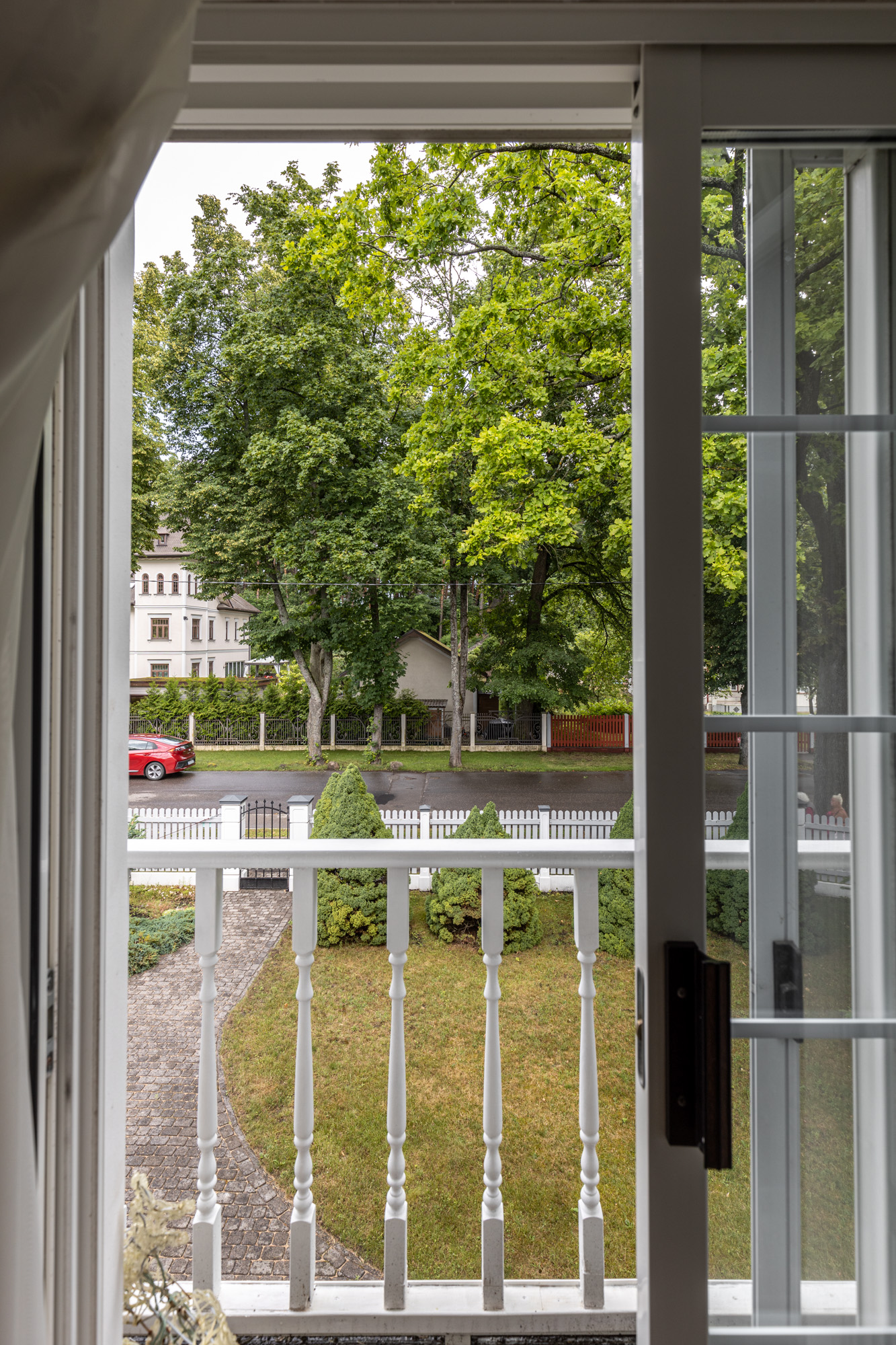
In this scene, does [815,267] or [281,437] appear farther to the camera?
[281,437]

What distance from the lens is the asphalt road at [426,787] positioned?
592 centimetres

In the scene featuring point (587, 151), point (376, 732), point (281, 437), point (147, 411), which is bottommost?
point (376, 732)

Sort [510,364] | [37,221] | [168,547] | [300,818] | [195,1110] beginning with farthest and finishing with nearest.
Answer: [168,547]
[510,364]
[300,818]
[195,1110]
[37,221]

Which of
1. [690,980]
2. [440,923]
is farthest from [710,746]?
[440,923]

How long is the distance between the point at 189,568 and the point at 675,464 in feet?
21.0

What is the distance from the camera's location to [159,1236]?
79 centimetres

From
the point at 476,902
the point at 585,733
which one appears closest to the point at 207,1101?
the point at 476,902

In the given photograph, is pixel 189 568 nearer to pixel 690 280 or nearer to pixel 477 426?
pixel 477 426

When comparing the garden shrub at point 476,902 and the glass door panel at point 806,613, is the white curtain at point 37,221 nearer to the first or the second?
the glass door panel at point 806,613

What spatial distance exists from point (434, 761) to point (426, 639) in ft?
3.88

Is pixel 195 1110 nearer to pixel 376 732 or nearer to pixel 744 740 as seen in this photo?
pixel 376 732

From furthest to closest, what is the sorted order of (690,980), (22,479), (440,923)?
(440,923), (690,980), (22,479)

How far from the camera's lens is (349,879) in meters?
4.43

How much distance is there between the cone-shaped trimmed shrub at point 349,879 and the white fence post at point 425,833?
0.54 metres
